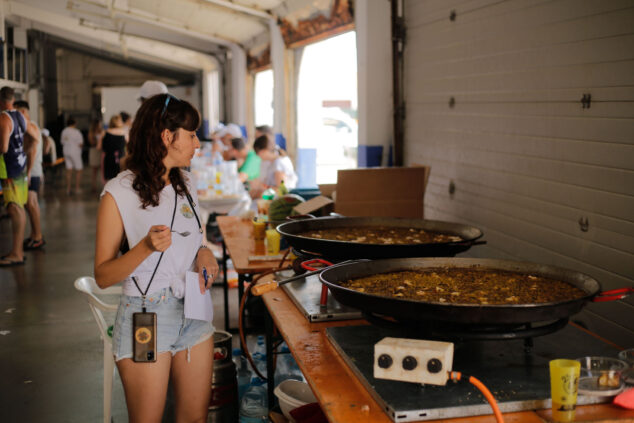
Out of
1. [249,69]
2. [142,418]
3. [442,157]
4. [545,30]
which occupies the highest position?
[249,69]

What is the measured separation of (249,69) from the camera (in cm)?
1402

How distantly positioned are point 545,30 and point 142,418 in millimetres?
2971

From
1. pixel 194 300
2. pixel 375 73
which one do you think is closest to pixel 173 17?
pixel 375 73

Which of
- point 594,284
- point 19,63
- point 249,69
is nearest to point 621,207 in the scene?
point 594,284

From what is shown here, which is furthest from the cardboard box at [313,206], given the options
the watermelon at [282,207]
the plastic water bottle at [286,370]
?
the plastic water bottle at [286,370]

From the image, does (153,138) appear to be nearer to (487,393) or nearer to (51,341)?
(487,393)

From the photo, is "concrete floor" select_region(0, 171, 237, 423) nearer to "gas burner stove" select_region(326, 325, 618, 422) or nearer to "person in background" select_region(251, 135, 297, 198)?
"person in background" select_region(251, 135, 297, 198)

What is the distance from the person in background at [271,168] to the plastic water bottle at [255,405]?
3.24 metres

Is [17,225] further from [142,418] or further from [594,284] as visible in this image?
[594,284]

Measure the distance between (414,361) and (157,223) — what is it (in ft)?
3.82

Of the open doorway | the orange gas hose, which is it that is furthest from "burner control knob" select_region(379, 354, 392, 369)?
the open doorway

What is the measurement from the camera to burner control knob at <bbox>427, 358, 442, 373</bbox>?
1.62m

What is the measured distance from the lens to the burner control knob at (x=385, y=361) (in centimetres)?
166

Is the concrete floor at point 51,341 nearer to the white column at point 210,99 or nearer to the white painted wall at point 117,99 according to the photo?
the white column at point 210,99
